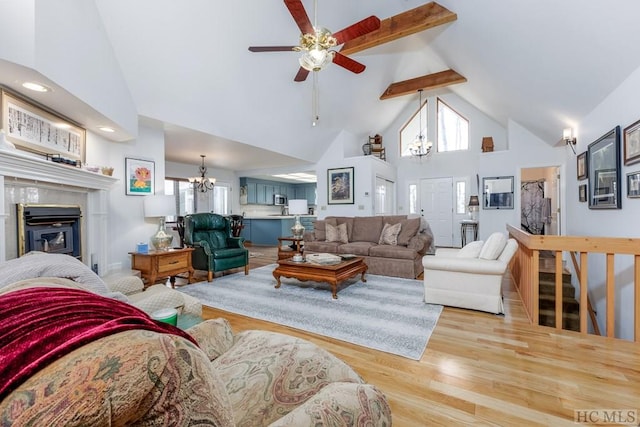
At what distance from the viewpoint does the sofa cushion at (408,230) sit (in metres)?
4.45

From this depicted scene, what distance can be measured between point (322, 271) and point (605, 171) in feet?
10.6

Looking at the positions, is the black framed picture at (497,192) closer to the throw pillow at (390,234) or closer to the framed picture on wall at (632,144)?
the throw pillow at (390,234)

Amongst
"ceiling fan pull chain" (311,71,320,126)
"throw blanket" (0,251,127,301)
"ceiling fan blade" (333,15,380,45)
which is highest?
"ceiling fan pull chain" (311,71,320,126)


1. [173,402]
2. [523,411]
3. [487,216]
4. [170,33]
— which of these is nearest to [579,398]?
[523,411]

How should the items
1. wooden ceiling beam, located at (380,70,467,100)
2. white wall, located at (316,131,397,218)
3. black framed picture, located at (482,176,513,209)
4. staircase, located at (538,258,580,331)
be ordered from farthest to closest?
white wall, located at (316,131,397,218), black framed picture, located at (482,176,513,209), wooden ceiling beam, located at (380,70,467,100), staircase, located at (538,258,580,331)

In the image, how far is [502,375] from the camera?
1727 mm

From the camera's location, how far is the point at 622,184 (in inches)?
104

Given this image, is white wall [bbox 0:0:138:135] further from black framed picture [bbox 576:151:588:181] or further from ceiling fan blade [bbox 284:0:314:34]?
black framed picture [bbox 576:151:588:181]

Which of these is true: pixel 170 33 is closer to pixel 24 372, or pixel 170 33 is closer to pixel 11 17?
pixel 11 17

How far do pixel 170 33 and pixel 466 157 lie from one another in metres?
6.70

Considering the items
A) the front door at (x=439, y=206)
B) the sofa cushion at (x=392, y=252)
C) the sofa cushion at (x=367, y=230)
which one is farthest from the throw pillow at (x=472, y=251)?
the front door at (x=439, y=206)

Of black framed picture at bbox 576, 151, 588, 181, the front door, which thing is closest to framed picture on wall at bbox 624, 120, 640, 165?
black framed picture at bbox 576, 151, 588, 181

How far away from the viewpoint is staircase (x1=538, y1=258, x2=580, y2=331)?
11.2ft

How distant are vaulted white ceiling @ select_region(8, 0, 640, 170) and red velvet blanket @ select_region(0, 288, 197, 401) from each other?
3.28m
